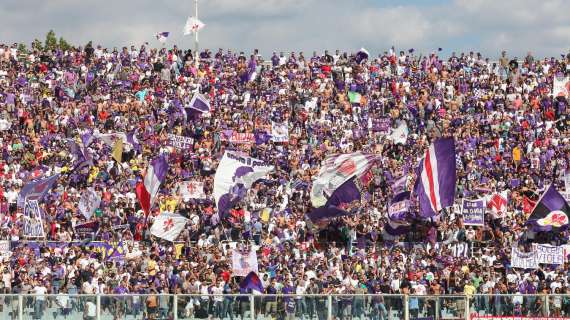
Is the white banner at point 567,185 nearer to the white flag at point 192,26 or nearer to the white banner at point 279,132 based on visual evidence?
the white banner at point 279,132

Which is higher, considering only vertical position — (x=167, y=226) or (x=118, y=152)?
(x=118, y=152)

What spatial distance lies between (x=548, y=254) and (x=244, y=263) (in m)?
9.31

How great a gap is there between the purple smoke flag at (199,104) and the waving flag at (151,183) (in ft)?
23.5

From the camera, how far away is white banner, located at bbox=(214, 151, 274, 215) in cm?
4519

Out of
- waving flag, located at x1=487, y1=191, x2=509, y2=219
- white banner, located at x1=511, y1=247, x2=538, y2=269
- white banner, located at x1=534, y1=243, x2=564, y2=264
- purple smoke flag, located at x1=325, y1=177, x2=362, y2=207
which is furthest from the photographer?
waving flag, located at x1=487, y1=191, x2=509, y2=219

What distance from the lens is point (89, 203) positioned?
45.8 m

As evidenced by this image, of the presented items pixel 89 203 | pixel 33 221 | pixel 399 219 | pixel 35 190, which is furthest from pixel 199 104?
pixel 399 219

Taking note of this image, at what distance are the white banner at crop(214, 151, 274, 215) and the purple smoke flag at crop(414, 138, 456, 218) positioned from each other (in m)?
5.17

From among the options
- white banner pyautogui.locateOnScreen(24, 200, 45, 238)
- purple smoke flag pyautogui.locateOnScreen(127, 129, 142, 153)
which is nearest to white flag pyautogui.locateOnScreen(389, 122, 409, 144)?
purple smoke flag pyautogui.locateOnScreen(127, 129, 142, 153)

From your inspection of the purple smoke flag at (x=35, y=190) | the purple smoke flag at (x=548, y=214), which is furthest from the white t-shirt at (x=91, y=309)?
A: the purple smoke flag at (x=548, y=214)

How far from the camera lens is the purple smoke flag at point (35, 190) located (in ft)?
150

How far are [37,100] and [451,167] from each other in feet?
58.8

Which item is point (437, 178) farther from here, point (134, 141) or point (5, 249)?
point (5, 249)

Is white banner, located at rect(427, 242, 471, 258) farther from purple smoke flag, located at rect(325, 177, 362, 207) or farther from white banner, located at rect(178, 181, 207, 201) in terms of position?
white banner, located at rect(178, 181, 207, 201)
